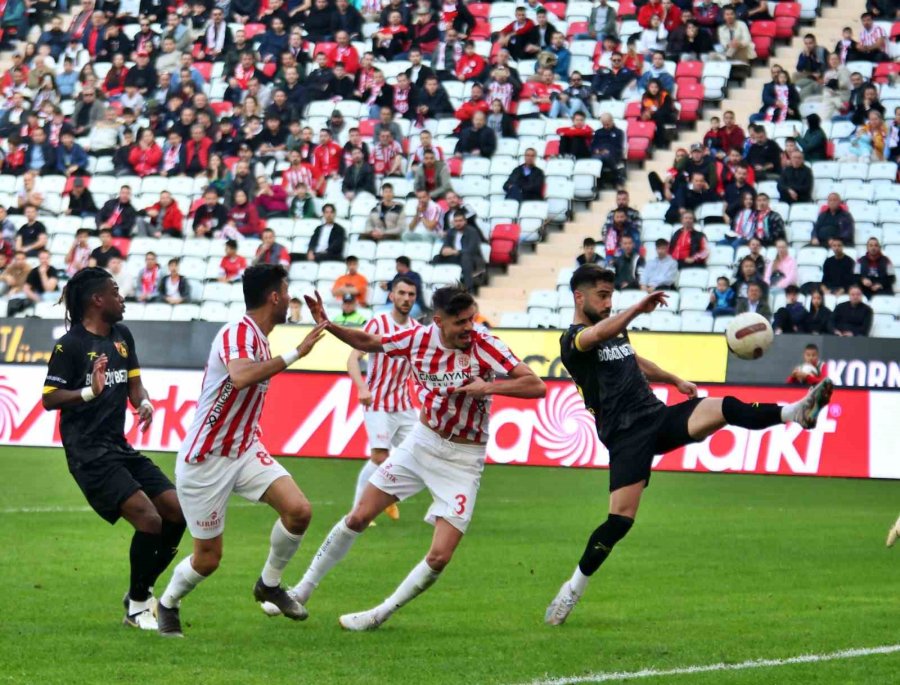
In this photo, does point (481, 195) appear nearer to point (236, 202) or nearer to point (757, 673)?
point (236, 202)

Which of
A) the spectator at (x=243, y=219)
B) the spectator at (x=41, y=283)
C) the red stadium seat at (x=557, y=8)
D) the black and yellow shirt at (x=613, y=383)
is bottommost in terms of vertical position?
the spectator at (x=41, y=283)

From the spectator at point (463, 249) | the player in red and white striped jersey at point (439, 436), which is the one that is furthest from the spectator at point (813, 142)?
the player in red and white striped jersey at point (439, 436)

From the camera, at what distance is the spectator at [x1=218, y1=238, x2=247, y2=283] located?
26703mm

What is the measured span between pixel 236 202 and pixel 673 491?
40.8 ft

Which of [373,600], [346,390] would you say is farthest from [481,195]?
[373,600]

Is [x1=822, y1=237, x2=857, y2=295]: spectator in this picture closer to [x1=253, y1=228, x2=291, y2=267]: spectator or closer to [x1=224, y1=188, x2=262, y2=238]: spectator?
[x1=253, y1=228, x2=291, y2=267]: spectator

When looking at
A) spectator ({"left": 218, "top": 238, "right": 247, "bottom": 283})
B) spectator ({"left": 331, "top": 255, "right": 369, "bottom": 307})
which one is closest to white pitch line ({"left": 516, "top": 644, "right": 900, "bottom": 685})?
spectator ({"left": 331, "top": 255, "right": 369, "bottom": 307})

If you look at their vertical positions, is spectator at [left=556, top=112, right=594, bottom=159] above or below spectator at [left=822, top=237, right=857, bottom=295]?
below

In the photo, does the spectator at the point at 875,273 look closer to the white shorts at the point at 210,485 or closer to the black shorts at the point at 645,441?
the black shorts at the point at 645,441

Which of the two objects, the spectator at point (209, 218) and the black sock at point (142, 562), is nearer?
the black sock at point (142, 562)

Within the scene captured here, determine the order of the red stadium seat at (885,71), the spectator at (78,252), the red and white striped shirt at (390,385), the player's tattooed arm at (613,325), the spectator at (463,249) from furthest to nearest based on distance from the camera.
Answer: the spectator at (78,252) < the red stadium seat at (885,71) < the spectator at (463,249) < the red and white striped shirt at (390,385) < the player's tattooed arm at (613,325)

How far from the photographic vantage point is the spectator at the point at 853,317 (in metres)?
21.9

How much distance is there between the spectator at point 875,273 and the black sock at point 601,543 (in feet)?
46.1

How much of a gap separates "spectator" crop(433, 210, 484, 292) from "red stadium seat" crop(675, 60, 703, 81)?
5023 mm
